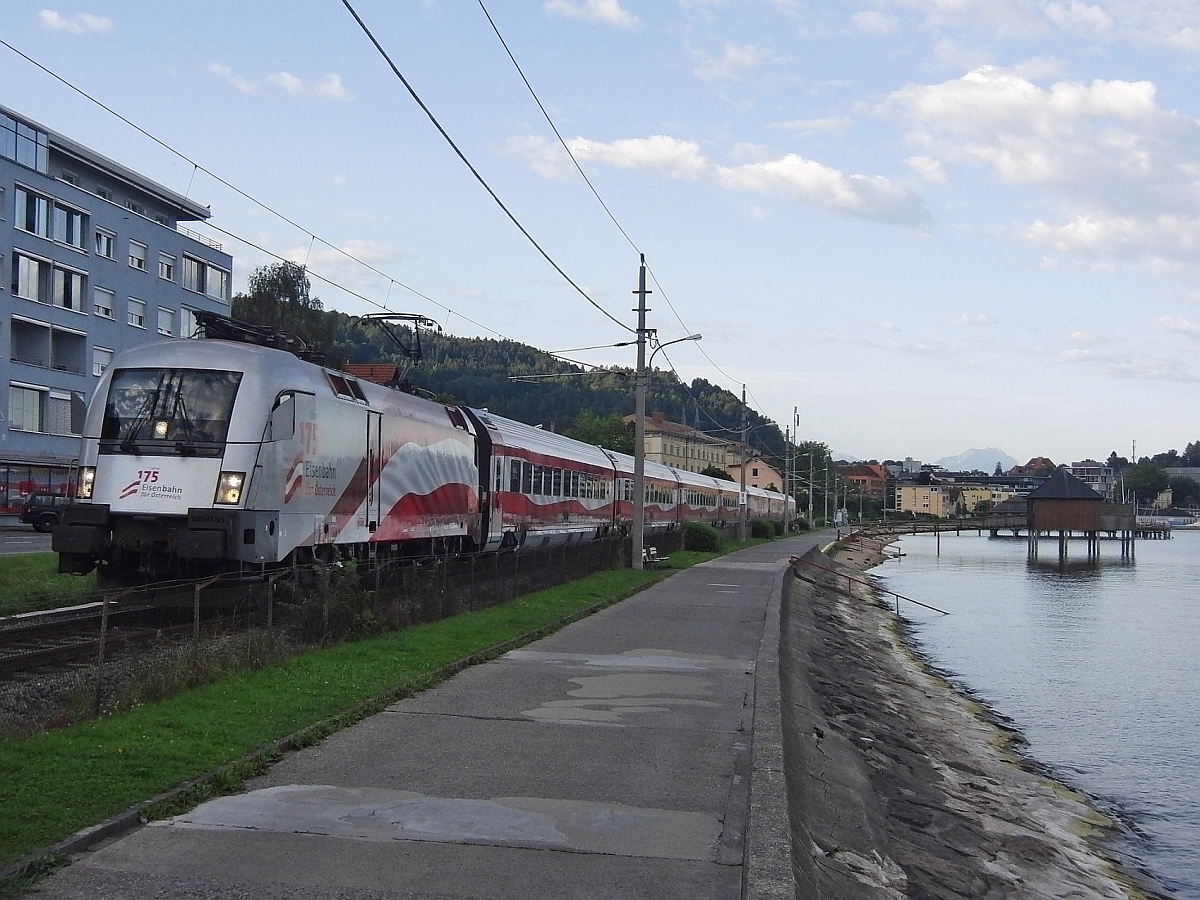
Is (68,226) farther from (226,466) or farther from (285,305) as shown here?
(226,466)

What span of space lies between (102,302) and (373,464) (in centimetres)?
4039

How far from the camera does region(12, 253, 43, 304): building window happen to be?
50.8m

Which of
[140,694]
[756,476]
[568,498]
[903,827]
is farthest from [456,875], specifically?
[756,476]

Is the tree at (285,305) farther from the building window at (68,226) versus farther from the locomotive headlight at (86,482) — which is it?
the locomotive headlight at (86,482)

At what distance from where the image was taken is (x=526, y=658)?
1544 cm

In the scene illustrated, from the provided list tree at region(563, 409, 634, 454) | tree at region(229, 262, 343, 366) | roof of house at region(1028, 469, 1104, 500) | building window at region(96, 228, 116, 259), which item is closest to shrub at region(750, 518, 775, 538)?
tree at region(229, 262, 343, 366)

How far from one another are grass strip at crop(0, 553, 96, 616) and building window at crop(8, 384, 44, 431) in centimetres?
3069

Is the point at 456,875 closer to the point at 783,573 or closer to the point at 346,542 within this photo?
the point at 346,542

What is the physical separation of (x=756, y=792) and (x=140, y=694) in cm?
550

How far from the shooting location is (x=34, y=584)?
2036cm

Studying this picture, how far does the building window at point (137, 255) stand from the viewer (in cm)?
5841

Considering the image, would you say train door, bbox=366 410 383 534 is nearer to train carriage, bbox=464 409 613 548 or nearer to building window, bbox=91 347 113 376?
train carriage, bbox=464 409 613 548

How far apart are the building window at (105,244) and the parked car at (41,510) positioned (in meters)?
11.8

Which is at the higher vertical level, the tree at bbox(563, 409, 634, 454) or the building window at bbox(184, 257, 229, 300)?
the building window at bbox(184, 257, 229, 300)
